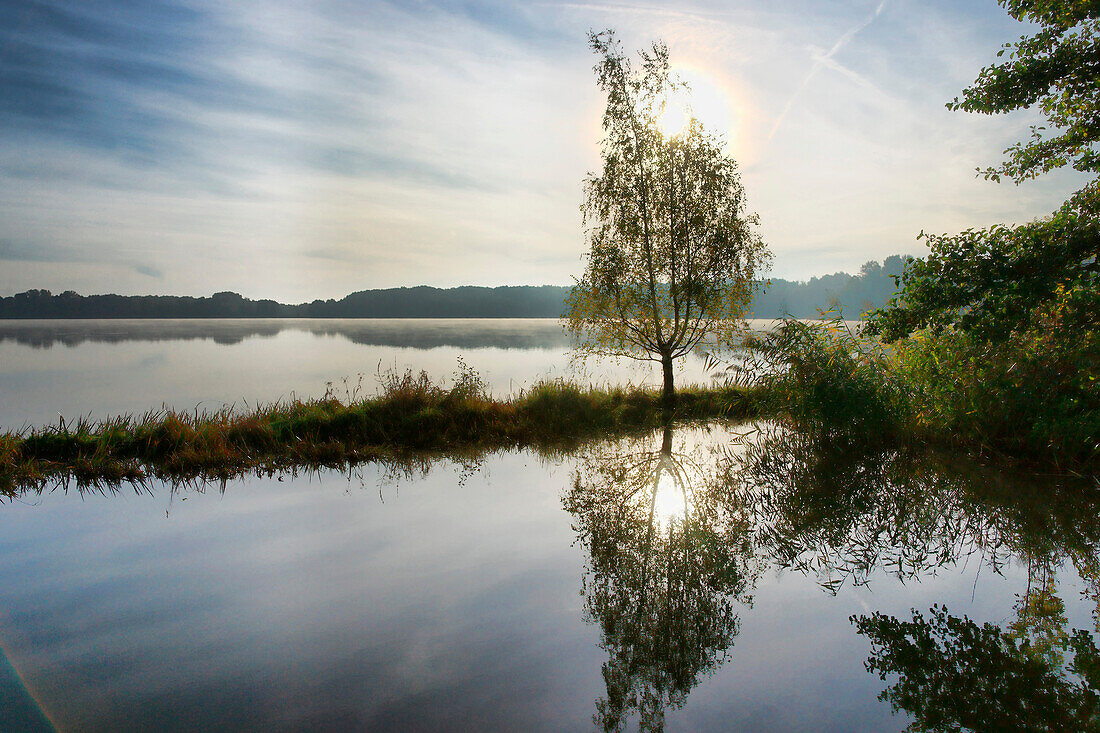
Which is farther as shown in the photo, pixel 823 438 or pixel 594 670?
pixel 823 438

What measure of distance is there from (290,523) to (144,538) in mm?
1427

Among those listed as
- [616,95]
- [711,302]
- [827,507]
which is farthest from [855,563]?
[616,95]

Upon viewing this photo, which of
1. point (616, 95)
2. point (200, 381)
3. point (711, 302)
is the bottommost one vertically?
point (200, 381)

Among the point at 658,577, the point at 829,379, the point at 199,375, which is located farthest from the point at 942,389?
the point at 199,375

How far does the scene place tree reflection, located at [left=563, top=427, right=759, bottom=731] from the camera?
3617 mm

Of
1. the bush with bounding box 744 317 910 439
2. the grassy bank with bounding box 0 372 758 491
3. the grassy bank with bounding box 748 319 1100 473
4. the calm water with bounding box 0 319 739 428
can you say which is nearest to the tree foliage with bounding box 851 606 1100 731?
the grassy bank with bounding box 748 319 1100 473

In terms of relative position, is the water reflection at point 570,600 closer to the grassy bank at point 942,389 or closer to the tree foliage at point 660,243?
the grassy bank at point 942,389

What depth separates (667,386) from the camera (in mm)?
15633

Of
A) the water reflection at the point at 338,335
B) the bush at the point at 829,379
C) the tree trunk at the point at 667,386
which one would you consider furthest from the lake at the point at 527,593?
the water reflection at the point at 338,335

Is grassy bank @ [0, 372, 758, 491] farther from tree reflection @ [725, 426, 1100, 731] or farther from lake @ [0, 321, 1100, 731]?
tree reflection @ [725, 426, 1100, 731]

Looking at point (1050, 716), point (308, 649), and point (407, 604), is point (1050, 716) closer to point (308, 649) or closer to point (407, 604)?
point (407, 604)

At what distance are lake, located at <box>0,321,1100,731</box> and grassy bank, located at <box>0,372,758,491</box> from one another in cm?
89

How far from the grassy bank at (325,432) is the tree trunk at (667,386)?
761 millimetres

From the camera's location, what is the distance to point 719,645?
402 centimetres
